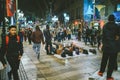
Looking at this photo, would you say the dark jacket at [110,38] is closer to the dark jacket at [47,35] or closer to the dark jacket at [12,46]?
the dark jacket at [12,46]

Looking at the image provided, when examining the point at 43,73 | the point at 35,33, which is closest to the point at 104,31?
the point at 43,73

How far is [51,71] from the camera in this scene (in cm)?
1332

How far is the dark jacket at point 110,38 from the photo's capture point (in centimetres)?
996

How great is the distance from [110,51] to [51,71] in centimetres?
395

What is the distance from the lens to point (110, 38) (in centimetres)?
1002

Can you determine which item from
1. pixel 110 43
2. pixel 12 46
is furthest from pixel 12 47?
pixel 110 43

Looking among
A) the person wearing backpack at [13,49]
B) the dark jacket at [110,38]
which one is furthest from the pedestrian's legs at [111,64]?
the person wearing backpack at [13,49]

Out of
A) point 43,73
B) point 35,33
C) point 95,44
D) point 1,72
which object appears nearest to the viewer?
point 1,72

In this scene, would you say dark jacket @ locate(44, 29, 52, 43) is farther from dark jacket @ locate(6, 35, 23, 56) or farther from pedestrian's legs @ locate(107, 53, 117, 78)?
dark jacket @ locate(6, 35, 23, 56)

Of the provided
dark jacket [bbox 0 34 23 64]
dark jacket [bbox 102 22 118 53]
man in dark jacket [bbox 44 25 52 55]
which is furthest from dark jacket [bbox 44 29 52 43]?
dark jacket [bbox 0 34 23 64]

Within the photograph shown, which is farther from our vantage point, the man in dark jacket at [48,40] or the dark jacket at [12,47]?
the man in dark jacket at [48,40]

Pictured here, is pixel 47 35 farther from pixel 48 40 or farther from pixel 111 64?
pixel 111 64

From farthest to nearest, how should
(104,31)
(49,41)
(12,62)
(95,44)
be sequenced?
(95,44) < (49,41) < (104,31) < (12,62)

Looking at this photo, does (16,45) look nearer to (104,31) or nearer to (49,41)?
(104,31)
